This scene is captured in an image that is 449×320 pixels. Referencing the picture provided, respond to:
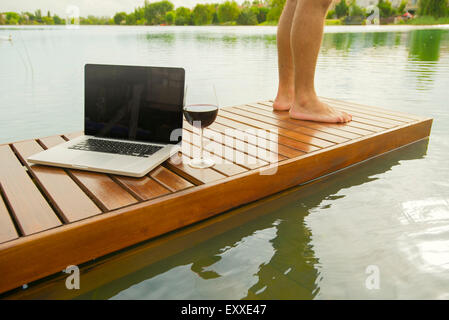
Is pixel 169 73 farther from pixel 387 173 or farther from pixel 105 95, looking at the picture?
pixel 387 173

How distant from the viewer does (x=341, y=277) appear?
125cm

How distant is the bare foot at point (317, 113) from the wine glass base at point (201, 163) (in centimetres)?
99

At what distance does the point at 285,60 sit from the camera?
2635 millimetres

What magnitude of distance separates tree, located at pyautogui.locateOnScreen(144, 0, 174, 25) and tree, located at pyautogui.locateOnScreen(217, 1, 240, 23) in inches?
280

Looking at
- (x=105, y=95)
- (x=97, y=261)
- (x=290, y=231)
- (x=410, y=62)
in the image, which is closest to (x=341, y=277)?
(x=290, y=231)

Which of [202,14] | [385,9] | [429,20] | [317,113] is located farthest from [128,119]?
[202,14]

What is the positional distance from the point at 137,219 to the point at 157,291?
26 cm

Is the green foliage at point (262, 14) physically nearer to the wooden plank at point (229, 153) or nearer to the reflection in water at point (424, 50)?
the reflection in water at point (424, 50)

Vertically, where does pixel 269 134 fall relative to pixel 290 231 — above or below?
above

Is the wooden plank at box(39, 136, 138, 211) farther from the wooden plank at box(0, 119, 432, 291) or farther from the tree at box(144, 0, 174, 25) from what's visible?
the tree at box(144, 0, 174, 25)

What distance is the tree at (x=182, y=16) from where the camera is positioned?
47625mm

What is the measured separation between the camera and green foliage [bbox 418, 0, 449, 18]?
1156 inches

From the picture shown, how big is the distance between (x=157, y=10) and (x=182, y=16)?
335 cm

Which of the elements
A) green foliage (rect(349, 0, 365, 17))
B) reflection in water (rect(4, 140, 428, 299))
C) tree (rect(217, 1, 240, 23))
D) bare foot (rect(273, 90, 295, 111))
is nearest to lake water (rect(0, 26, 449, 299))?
reflection in water (rect(4, 140, 428, 299))
